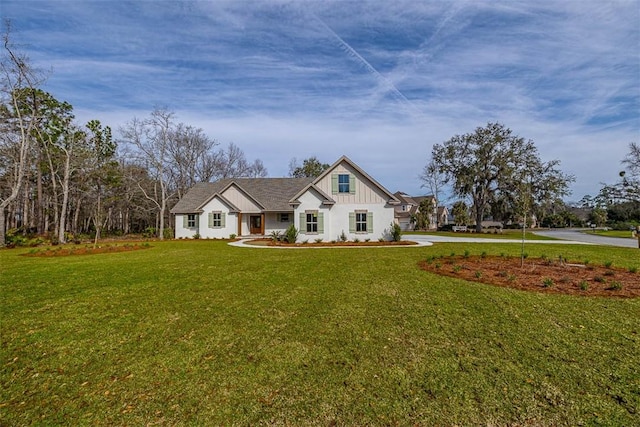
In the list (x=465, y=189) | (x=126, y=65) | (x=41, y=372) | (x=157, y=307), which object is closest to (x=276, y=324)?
(x=157, y=307)

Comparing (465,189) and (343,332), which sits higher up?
(465,189)

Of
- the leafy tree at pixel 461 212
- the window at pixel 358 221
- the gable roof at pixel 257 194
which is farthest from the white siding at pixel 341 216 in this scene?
the leafy tree at pixel 461 212

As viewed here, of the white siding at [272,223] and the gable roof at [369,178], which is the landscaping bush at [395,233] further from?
the white siding at [272,223]

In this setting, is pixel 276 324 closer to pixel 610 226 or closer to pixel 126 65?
pixel 126 65

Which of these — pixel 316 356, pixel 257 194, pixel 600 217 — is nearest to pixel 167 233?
pixel 257 194

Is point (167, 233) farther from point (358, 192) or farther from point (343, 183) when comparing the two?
point (358, 192)

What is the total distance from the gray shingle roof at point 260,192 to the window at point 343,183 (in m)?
5.53

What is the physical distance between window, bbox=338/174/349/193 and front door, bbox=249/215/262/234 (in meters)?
9.08

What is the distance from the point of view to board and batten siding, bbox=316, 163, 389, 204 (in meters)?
20.6

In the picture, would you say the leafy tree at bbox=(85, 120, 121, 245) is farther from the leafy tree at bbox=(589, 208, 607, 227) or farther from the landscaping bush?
the leafy tree at bbox=(589, 208, 607, 227)

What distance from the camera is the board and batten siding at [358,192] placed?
67.6 feet

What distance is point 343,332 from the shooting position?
503cm

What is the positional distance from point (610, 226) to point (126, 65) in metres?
73.4

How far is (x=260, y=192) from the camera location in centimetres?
2731
